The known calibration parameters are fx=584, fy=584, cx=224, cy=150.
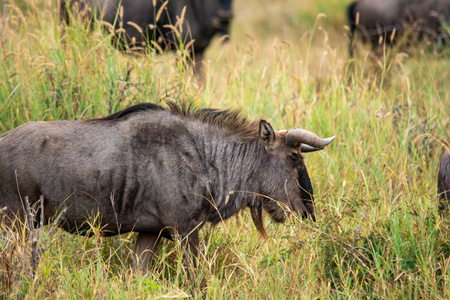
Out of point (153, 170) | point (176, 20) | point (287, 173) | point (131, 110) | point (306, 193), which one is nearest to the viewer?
point (153, 170)

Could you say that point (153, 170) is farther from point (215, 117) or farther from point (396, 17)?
point (396, 17)

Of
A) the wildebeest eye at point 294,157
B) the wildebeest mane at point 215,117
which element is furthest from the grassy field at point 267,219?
the wildebeest mane at point 215,117

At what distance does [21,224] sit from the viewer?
3.79 m

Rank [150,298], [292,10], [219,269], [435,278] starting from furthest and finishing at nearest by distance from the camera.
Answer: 1. [292,10]
2. [219,269]
3. [435,278]
4. [150,298]

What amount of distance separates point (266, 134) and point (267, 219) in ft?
3.48

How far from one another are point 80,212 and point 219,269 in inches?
42.4

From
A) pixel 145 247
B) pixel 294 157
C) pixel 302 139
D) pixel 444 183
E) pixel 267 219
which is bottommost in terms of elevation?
pixel 267 219

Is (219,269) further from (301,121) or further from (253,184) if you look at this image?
(301,121)

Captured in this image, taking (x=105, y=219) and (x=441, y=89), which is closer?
(x=105, y=219)

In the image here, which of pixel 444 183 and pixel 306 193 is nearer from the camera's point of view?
pixel 444 183

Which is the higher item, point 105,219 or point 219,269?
point 105,219

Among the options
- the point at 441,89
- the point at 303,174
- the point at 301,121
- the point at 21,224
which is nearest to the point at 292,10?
the point at 441,89

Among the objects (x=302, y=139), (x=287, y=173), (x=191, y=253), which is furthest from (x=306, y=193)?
(x=191, y=253)

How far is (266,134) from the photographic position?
4.30 metres
